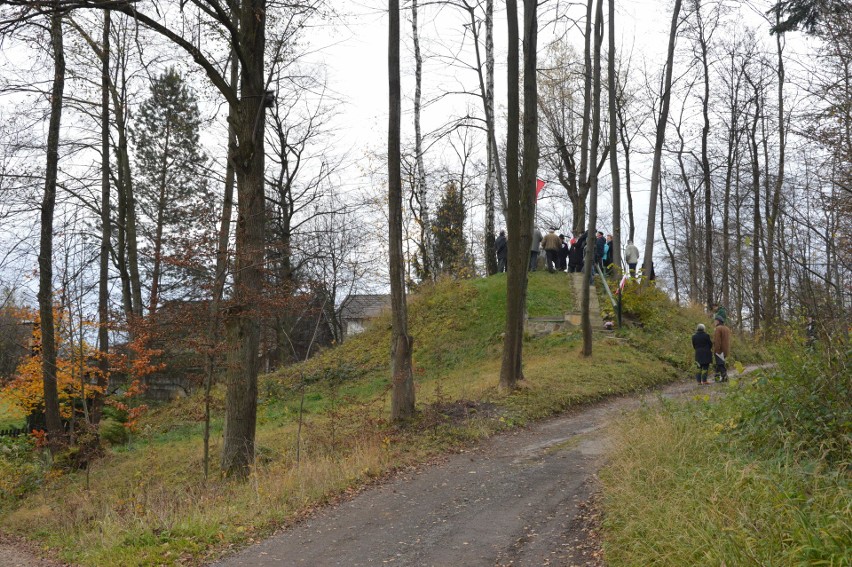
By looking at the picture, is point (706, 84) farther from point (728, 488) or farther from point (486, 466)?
point (728, 488)

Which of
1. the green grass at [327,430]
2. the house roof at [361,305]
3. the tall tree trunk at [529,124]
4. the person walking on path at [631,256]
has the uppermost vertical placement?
the tall tree trunk at [529,124]

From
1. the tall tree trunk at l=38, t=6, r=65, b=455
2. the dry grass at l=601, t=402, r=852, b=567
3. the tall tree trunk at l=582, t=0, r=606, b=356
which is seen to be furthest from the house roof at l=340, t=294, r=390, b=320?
the dry grass at l=601, t=402, r=852, b=567

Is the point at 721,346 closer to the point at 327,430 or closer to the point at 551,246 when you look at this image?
the point at 327,430

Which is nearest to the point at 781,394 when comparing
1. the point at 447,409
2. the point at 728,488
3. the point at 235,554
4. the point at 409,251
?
the point at 728,488

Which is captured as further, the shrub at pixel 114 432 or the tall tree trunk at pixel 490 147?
the tall tree trunk at pixel 490 147

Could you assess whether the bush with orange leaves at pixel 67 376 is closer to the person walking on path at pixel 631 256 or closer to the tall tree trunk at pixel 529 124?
the tall tree trunk at pixel 529 124

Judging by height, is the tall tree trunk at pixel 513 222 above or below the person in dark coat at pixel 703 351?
above

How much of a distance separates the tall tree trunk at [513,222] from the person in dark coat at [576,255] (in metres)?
11.8

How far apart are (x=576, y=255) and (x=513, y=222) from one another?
1286cm

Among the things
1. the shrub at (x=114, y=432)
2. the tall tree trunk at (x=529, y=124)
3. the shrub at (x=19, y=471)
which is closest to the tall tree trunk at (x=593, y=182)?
the tall tree trunk at (x=529, y=124)

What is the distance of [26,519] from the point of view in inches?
503

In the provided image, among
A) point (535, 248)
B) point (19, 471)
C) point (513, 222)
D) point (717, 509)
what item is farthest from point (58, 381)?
point (717, 509)

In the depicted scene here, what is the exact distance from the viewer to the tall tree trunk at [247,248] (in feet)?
→ 34.6

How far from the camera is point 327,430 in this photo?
13.5 m
